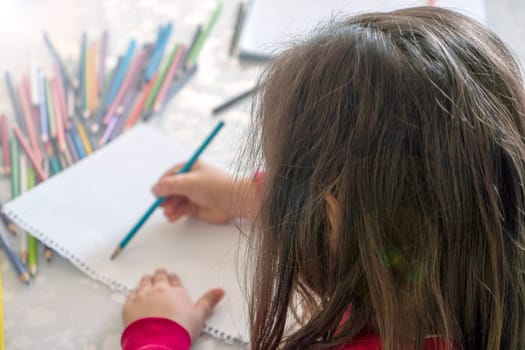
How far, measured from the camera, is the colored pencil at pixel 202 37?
79cm

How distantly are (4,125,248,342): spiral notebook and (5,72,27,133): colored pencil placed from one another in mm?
101

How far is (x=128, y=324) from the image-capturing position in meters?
0.52

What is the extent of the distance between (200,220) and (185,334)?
0.14 metres

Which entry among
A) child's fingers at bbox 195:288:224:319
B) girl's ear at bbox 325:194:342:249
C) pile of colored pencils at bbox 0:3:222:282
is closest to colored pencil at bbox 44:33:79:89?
pile of colored pencils at bbox 0:3:222:282

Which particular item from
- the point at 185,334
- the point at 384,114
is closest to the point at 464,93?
the point at 384,114

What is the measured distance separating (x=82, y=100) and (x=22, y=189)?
13cm

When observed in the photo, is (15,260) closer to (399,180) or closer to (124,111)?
(124,111)

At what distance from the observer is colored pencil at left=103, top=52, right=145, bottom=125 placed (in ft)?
2.31

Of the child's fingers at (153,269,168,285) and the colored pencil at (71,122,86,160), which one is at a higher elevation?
the colored pencil at (71,122,86,160)

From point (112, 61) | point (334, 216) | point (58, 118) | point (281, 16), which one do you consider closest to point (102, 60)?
point (112, 61)

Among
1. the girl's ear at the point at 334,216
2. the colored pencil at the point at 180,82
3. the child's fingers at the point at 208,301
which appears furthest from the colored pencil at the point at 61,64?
the girl's ear at the point at 334,216

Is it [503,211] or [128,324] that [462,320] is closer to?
[503,211]

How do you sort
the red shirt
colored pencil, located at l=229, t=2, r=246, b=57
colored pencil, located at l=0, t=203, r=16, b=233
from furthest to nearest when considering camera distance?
colored pencil, located at l=229, t=2, r=246, b=57 < colored pencil, located at l=0, t=203, r=16, b=233 < the red shirt

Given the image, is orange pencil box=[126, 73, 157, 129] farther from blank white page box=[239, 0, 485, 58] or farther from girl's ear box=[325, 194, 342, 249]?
girl's ear box=[325, 194, 342, 249]
